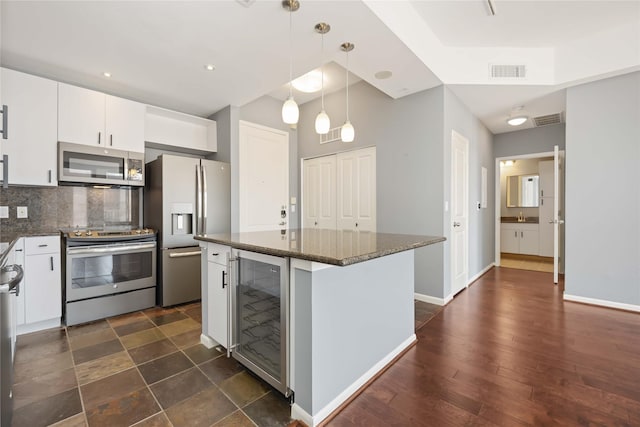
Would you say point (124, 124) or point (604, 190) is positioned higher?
point (124, 124)

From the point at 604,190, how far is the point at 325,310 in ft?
12.3

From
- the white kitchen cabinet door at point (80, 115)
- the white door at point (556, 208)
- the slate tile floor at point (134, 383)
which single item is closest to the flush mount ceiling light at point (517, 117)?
the white door at point (556, 208)

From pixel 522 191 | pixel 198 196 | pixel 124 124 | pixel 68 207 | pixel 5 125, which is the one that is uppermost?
pixel 124 124

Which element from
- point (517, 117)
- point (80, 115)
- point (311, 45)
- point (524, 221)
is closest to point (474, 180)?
point (517, 117)

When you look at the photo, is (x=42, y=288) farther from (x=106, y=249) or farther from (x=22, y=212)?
(x=22, y=212)

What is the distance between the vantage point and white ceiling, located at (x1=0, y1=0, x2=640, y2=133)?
208 centimetres

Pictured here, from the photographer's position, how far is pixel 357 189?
13.7 ft

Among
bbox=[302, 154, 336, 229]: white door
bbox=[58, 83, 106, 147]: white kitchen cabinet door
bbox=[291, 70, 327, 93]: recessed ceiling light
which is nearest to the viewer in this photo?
bbox=[58, 83, 106, 147]: white kitchen cabinet door

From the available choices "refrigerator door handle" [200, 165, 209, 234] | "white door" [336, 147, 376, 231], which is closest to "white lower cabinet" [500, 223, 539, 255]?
"white door" [336, 147, 376, 231]

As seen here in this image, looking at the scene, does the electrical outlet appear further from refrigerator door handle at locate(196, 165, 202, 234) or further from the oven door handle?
refrigerator door handle at locate(196, 165, 202, 234)

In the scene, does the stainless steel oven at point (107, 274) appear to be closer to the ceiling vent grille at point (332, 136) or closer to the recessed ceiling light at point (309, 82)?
the recessed ceiling light at point (309, 82)

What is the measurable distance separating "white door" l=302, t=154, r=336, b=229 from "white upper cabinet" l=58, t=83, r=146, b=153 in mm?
2496

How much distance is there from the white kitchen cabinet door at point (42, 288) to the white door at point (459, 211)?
4357mm

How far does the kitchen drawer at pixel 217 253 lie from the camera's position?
206cm
